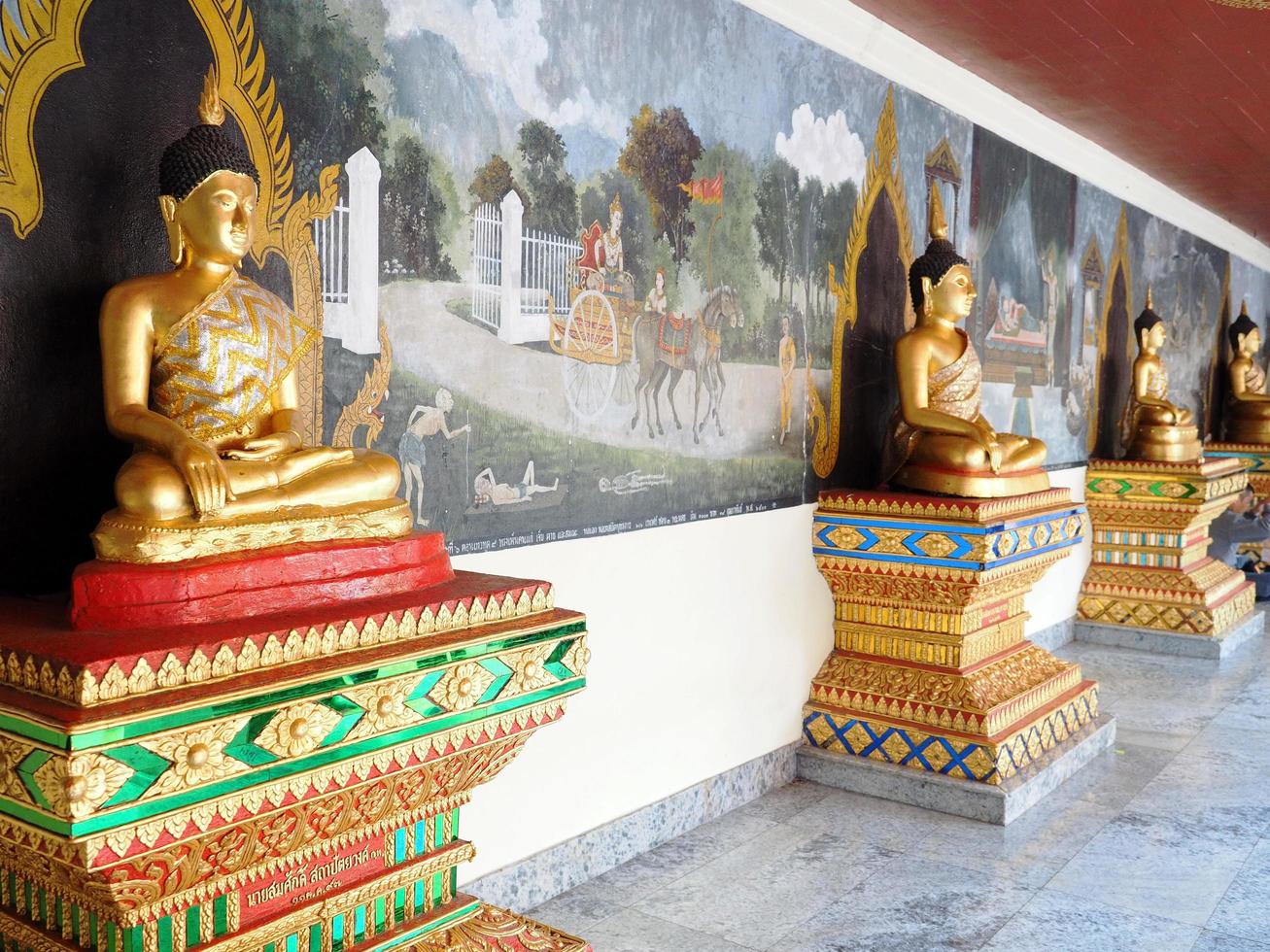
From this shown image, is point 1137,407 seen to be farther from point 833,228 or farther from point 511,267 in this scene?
point 511,267

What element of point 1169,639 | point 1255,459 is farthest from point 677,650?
point 1255,459

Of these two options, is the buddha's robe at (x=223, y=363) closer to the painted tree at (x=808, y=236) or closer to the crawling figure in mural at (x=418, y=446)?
the crawling figure in mural at (x=418, y=446)

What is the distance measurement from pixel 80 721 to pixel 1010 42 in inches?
187

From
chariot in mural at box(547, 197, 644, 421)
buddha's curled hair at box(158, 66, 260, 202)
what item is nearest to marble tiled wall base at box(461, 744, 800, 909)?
chariot in mural at box(547, 197, 644, 421)

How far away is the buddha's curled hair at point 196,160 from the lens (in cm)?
213

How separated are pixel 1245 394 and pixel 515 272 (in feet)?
28.6

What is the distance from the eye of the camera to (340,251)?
2732 mm

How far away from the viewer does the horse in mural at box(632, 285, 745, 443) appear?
12.0 feet

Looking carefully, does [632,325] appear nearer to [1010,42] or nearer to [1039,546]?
[1039,546]

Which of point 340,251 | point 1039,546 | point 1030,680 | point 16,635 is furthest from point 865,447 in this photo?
point 16,635

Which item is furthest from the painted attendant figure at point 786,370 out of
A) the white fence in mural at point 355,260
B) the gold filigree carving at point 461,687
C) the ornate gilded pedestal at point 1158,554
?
the ornate gilded pedestal at point 1158,554

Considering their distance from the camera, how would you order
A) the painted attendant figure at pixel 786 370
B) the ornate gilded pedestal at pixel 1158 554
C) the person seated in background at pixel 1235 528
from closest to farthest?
the painted attendant figure at pixel 786 370
the ornate gilded pedestal at pixel 1158 554
the person seated in background at pixel 1235 528

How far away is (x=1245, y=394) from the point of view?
9.83m

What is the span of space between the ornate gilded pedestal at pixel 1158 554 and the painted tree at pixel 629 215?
15.7 ft
